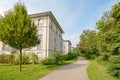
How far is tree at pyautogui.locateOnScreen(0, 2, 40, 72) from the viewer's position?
41.6 feet

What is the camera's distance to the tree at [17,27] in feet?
41.6

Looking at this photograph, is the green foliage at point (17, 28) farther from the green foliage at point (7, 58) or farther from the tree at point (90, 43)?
the tree at point (90, 43)

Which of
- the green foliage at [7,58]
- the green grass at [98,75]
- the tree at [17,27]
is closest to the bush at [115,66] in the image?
the green grass at [98,75]

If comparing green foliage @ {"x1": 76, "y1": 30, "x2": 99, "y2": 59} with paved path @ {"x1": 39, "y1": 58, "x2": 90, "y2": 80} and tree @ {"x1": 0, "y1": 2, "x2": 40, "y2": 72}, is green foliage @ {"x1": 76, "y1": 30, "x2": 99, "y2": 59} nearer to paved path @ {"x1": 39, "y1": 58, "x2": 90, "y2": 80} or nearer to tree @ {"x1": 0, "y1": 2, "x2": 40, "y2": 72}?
paved path @ {"x1": 39, "y1": 58, "x2": 90, "y2": 80}

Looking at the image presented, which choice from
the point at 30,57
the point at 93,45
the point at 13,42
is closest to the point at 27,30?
the point at 13,42

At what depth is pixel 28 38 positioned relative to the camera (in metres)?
13.3

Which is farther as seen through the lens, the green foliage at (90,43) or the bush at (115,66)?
the green foliage at (90,43)

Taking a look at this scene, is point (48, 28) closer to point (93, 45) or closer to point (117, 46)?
point (117, 46)

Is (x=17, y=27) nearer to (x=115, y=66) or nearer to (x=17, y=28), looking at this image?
(x=17, y=28)

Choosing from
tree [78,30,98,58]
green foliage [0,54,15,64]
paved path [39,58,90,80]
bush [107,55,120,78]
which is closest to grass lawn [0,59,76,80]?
paved path [39,58,90,80]

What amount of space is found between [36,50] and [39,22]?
20.0 feet

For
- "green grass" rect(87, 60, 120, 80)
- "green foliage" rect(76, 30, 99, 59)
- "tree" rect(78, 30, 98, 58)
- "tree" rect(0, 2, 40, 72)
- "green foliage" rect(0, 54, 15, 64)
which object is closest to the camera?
"green grass" rect(87, 60, 120, 80)

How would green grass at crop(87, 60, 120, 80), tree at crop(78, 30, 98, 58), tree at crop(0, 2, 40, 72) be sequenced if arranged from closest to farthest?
green grass at crop(87, 60, 120, 80)
tree at crop(0, 2, 40, 72)
tree at crop(78, 30, 98, 58)

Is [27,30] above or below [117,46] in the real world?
above
